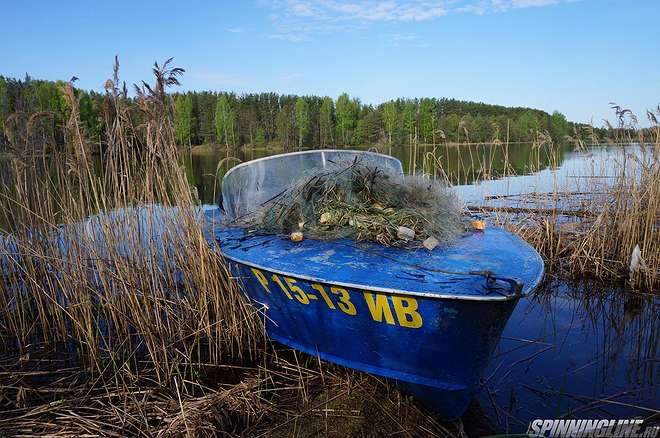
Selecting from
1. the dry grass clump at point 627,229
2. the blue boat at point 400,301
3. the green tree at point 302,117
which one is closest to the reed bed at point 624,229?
the dry grass clump at point 627,229

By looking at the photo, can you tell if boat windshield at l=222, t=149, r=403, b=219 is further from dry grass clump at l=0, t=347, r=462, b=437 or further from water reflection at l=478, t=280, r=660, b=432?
water reflection at l=478, t=280, r=660, b=432

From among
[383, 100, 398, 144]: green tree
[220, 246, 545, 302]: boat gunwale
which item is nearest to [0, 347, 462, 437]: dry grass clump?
[220, 246, 545, 302]: boat gunwale

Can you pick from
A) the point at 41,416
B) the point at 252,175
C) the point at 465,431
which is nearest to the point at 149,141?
the point at 252,175

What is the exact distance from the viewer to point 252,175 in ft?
17.2

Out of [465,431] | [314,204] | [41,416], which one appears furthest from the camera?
[314,204]

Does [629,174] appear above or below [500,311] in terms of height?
above

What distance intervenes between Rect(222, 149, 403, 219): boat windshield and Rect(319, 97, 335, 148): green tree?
64487 mm

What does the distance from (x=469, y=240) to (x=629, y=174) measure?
13.6ft

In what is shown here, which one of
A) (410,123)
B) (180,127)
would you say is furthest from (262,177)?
(410,123)

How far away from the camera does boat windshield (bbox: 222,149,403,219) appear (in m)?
5.21

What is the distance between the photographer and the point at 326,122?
7606 centimetres

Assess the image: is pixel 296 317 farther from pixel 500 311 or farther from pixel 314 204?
pixel 500 311

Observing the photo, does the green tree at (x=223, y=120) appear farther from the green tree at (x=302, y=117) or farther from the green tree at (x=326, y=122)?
the green tree at (x=326, y=122)

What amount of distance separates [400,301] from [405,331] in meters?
Result: 0.28
